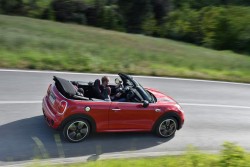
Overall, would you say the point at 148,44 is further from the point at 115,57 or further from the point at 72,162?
the point at 72,162

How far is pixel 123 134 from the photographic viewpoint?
35.4 feet

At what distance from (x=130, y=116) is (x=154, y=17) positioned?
106 feet

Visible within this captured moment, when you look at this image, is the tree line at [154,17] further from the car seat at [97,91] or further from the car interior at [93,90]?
the car seat at [97,91]

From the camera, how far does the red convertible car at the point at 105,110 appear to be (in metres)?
9.59

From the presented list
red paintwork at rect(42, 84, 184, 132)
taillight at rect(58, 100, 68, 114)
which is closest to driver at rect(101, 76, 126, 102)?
red paintwork at rect(42, 84, 184, 132)

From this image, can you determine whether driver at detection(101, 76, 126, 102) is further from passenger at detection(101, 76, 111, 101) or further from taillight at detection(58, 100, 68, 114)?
taillight at detection(58, 100, 68, 114)

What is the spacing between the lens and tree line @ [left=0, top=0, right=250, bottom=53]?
34062mm

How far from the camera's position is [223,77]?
18.8 m

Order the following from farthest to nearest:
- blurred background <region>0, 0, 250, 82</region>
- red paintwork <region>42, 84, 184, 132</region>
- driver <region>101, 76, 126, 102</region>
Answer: blurred background <region>0, 0, 250, 82</region> → driver <region>101, 76, 126, 102</region> → red paintwork <region>42, 84, 184, 132</region>

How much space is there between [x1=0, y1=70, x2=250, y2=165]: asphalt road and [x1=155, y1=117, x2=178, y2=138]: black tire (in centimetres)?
17

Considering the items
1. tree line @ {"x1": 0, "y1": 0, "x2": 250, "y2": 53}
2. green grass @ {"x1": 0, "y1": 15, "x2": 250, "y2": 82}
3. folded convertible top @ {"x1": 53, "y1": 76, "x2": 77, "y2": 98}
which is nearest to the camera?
folded convertible top @ {"x1": 53, "y1": 76, "x2": 77, "y2": 98}

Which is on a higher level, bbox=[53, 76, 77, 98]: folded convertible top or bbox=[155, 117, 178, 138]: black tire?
bbox=[53, 76, 77, 98]: folded convertible top

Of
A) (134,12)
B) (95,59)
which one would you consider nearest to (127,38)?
(95,59)

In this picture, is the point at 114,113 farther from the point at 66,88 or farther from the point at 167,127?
the point at 167,127
